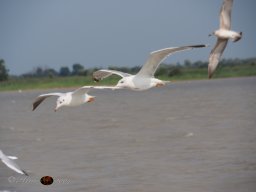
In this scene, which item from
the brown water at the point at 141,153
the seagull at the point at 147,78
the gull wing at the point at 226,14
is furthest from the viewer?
the brown water at the point at 141,153

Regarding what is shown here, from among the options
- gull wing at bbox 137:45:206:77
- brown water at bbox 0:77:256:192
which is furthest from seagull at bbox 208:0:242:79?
brown water at bbox 0:77:256:192

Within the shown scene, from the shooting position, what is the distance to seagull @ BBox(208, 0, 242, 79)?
17080 millimetres

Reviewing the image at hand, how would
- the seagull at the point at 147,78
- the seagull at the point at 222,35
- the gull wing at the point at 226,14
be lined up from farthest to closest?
the seagull at the point at 147,78
the gull wing at the point at 226,14
the seagull at the point at 222,35

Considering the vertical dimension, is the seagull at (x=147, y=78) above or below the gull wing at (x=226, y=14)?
below

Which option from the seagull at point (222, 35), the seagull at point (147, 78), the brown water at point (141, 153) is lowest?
the brown water at point (141, 153)

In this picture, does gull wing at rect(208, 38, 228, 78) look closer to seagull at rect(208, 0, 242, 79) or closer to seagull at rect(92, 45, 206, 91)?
seagull at rect(208, 0, 242, 79)

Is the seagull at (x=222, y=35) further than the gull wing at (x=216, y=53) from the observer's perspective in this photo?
No

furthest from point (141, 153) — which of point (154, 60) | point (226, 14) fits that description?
point (226, 14)

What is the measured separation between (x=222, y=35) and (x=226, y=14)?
687 mm

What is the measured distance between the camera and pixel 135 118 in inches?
1649

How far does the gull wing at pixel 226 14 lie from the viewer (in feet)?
56.8

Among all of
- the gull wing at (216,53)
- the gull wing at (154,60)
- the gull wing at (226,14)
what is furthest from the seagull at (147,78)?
the gull wing at (226,14)

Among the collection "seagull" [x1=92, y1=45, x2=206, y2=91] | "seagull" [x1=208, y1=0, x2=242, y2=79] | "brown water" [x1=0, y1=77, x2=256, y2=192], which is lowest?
"brown water" [x1=0, y1=77, x2=256, y2=192]

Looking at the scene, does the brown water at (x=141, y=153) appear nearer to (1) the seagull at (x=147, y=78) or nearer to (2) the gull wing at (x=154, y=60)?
(1) the seagull at (x=147, y=78)
